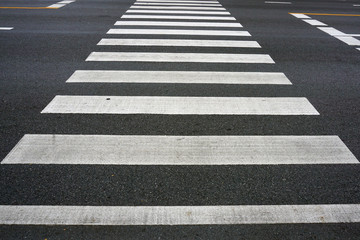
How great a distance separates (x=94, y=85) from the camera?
5945 millimetres

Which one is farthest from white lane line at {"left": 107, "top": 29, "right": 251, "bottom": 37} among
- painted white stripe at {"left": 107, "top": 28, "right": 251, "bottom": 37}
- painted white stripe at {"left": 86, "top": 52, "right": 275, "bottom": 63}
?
painted white stripe at {"left": 86, "top": 52, "right": 275, "bottom": 63}

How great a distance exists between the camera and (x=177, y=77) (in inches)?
251

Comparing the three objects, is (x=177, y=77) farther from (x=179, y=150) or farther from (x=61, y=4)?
(x=61, y=4)

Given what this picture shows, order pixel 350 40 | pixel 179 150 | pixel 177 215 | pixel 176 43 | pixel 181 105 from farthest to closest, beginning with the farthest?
pixel 350 40
pixel 176 43
pixel 181 105
pixel 179 150
pixel 177 215

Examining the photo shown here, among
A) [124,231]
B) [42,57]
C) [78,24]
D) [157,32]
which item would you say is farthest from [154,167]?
[78,24]

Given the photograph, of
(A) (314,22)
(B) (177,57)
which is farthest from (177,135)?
(A) (314,22)

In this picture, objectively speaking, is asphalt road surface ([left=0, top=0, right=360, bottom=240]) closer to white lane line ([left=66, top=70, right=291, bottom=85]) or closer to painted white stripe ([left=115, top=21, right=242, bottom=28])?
white lane line ([left=66, top=70, right=291, bottom=85])

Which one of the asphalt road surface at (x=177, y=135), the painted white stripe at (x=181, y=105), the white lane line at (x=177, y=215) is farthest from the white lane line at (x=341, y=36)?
the white lane line at (x=177, y=215)

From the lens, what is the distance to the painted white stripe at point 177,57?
283 inches

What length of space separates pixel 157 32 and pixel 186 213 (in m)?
6.67

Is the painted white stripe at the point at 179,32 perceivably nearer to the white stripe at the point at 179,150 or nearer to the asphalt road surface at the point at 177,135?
the asphalt road surface at the point at 177,135

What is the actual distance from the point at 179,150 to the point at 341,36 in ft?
23.5

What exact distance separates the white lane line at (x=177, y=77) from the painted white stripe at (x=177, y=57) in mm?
693

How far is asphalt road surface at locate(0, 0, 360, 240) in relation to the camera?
3.20 metres
